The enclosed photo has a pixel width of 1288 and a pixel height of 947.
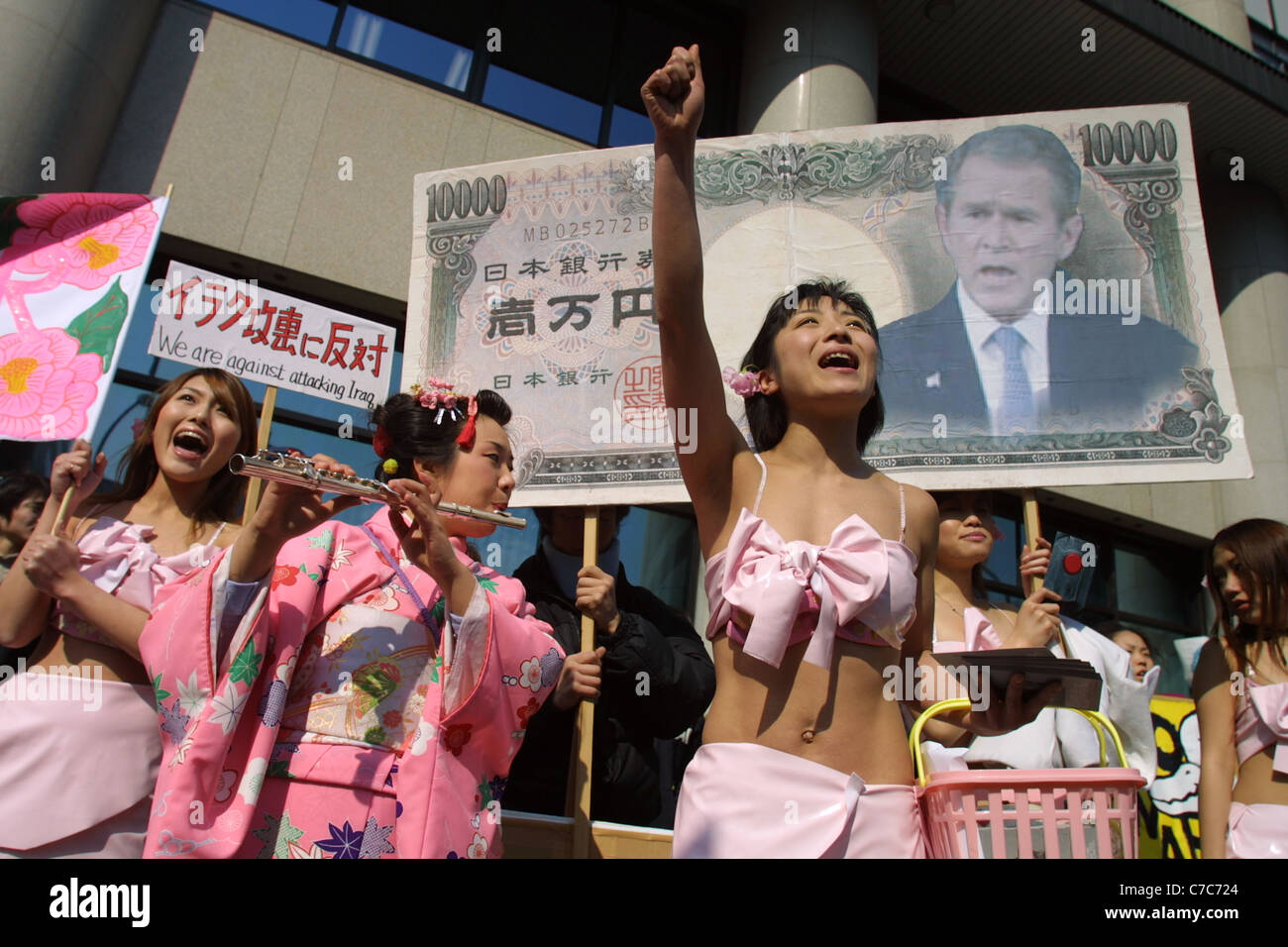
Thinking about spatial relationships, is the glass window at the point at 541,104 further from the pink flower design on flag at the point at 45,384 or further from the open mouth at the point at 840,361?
the open mouth at the point at 840,361

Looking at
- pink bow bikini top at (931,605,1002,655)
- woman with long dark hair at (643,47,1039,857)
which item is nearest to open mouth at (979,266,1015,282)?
pink bow bikini top at (931,605,1002,655)

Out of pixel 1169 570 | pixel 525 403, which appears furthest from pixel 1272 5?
pixel 525 403

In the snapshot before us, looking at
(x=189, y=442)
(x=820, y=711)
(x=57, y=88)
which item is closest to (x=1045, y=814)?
(x=820, y=711)

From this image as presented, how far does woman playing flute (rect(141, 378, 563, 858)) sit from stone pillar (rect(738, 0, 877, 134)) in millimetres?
5161

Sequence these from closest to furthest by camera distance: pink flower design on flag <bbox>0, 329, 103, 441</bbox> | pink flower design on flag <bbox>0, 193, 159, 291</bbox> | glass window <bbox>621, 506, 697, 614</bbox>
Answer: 1. pink flower design on flag <bbox>0, 329, 103, 441</bbox>
2. pink flower design on flag <bbox>0, 193, 159, 291</bbox>
3. glass window <bbox>621, 506, 697, 614</bbox>

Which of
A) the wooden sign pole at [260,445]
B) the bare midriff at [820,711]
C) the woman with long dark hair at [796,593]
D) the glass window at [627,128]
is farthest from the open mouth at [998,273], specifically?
the glass window at [627,128]

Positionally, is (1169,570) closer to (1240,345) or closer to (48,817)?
(1240,345)

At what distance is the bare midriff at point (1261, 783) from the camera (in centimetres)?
246

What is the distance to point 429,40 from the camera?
6652mm

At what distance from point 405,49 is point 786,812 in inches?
258

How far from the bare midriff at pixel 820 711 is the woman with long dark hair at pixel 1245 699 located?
4.97ft

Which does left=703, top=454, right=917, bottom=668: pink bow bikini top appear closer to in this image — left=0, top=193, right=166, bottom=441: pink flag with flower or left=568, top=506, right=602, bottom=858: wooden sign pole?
left=568, top=506, right=602, bottom=858: wooden sign pole

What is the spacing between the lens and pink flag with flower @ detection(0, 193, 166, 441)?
240cm
